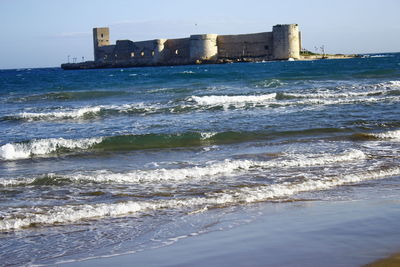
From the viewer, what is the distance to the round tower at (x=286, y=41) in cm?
6625

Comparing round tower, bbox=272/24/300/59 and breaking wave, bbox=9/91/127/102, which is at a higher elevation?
round tower, bbox=272/24/300/59

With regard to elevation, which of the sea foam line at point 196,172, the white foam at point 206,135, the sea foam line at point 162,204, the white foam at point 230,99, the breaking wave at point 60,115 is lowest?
the sea foam line at point 162,204

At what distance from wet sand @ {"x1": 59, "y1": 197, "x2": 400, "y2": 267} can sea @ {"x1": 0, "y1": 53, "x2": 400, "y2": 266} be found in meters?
0.26

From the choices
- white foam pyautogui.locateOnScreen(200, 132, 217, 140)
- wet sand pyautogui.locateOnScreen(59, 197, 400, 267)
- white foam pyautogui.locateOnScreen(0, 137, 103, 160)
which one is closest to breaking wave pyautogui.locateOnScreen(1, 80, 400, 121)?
white foam pyautogui.locateOnScreen(200, 132, 217, 140)

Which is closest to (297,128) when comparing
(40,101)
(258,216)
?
(258,216)

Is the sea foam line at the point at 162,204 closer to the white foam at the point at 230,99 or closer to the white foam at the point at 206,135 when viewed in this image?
the white foam at the point at 206,135

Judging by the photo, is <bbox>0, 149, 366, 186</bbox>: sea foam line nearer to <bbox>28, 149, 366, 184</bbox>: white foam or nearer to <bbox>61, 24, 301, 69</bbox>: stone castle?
<bbox>28, 149, 366, 184</bbox>: white foam

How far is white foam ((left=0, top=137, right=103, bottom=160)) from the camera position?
32.1ft

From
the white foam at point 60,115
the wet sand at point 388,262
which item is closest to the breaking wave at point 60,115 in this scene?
the white foam at point 60,115

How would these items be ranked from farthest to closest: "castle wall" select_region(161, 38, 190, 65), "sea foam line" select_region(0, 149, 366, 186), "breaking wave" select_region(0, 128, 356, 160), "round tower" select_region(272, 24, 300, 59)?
"castle wall" select_region(161, 38, 190, 65) → "round tower" select_region(272, 24, 300, 59) → "breaking wave" select_region(0, 128, 356, 160) → "sea foam line" select_region(0, 149, 366, 186)

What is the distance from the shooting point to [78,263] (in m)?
4.02

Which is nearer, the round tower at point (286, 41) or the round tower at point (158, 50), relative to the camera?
the round tower at point (286, 41)

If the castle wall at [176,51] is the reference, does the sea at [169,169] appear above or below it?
below

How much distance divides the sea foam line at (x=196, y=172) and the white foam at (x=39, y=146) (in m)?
2.61
